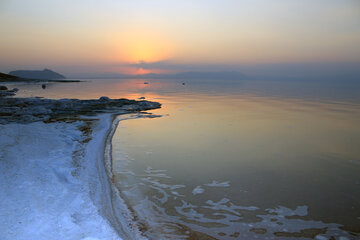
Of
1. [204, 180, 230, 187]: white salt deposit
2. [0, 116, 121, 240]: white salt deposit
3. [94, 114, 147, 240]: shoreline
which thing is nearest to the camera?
[0, 116, 121, 240]: white salt deposit

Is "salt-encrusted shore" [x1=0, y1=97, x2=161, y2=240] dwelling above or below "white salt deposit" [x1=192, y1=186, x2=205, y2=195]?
above

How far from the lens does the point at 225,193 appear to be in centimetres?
759

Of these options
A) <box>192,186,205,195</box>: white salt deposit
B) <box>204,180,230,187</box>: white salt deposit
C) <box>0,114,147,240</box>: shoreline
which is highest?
<box>0,114,147,240</box>: shoreline

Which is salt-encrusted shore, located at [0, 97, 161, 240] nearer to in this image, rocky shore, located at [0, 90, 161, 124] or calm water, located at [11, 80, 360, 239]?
calm water, located at [11, 80, 360, 239]

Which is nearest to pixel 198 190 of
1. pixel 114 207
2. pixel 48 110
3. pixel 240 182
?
pixel 240 182

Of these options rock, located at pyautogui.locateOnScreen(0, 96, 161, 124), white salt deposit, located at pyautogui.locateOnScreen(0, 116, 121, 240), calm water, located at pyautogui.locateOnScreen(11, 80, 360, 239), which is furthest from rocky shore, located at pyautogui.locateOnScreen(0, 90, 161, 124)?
calm water, located at pyautogui.locateOnScreen(11, 80, 360, 239)

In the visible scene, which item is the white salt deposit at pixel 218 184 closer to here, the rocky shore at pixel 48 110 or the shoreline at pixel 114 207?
the shoreline at pixel 114 207

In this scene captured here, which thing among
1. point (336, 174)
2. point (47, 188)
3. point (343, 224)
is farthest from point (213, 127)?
point (47, 188)

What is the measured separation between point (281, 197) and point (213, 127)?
10724 mm

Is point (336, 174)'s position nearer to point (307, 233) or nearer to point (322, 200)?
point (322, 200)

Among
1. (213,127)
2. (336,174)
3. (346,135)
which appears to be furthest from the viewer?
(213,127)

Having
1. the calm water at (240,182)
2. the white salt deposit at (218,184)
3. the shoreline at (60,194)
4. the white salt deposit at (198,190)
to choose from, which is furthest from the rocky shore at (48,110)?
the white salt deposit at (218,184)

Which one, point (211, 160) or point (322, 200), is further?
point (211, 160)

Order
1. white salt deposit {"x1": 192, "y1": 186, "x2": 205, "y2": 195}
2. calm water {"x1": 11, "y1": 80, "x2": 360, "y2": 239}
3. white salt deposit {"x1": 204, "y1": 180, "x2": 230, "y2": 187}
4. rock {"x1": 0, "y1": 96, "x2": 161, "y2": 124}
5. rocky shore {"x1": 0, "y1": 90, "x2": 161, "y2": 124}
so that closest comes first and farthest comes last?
calm water {"x1": 11, "y1": 80, "x2": 360, "y2": 239} → white salt deposit {"x1": 192, "y1": 186, "x2": 205, "y2": 195} → white salt deposit {"x1": 204, "y1": 180, "x2": 230, "y2": 187} → rocky shore {"x1": 0, "y1": 90, "x2": 161, "y2": 124} → rock {"x1": 0, "y1": 96, "x2": 161, "y2": 124}
